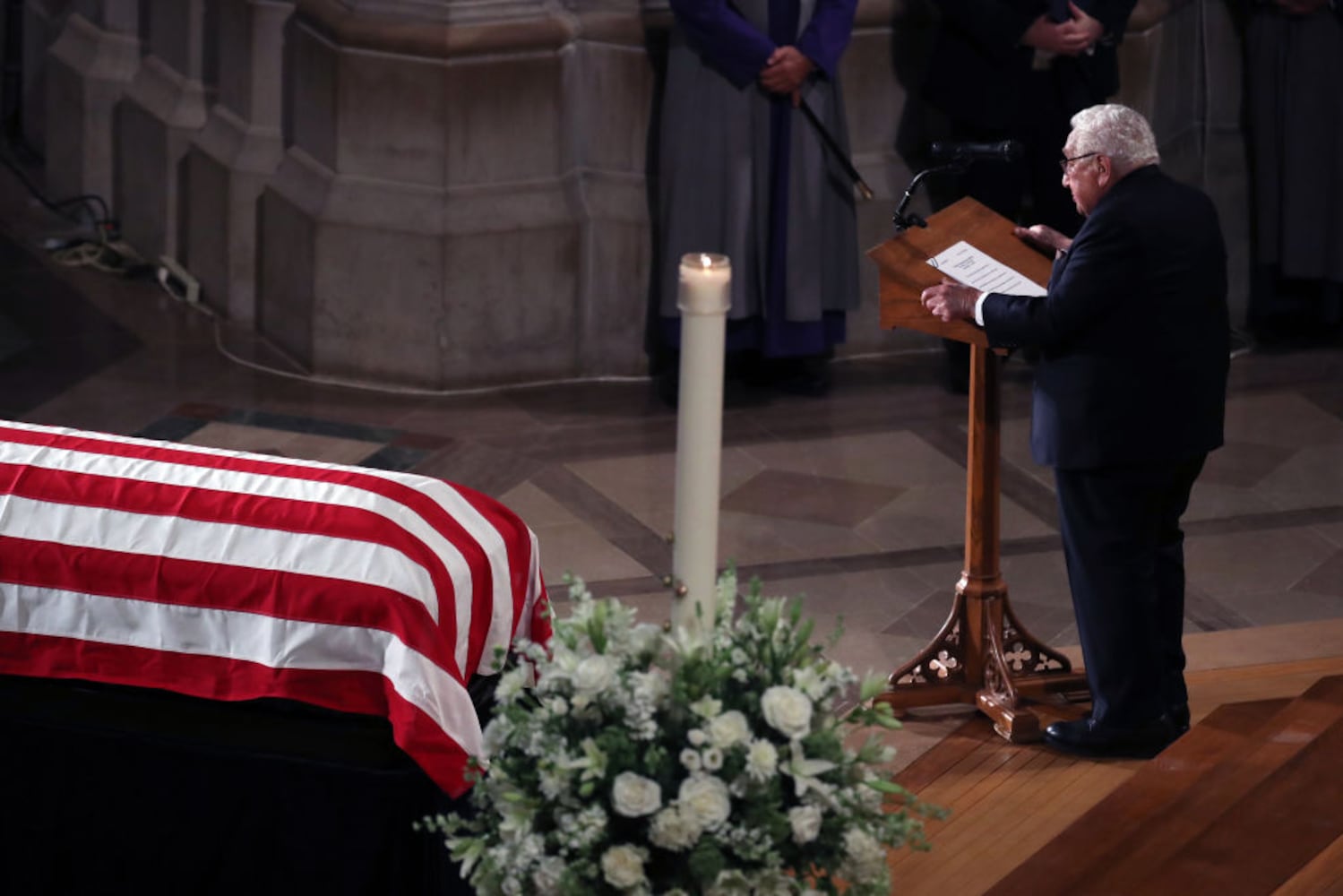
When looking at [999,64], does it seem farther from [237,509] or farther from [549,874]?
[549,874]

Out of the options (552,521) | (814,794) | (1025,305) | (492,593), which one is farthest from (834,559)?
(814,794)

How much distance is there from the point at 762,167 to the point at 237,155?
1917 mm

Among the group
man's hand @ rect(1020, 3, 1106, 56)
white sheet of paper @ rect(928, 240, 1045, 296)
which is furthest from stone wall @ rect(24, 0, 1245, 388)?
white sheet of paper @ rect(928, 240, 1045, 296)

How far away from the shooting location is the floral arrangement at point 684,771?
8.34 feet

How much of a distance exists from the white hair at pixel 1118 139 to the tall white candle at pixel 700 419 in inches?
88.6

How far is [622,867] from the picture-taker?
2.53 m

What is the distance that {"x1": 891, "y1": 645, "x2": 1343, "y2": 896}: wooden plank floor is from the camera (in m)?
3.87

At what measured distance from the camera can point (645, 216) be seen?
24.9 feet

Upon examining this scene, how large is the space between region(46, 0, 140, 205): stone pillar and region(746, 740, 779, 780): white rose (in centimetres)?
663

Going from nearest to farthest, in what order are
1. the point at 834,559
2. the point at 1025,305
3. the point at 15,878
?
1. the point at 15,878
2. the point at 1025,305
3. the point at 834,559

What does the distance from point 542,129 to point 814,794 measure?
16.9ft

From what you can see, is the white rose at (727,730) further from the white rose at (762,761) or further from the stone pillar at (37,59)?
the stone pillar at (37,59)

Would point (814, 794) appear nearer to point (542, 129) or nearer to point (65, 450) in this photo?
point (65, 450)

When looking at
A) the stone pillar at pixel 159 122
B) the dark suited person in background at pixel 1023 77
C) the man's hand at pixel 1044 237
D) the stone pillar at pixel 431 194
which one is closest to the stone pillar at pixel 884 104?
the dark suited person in background at pixel 1023 77
